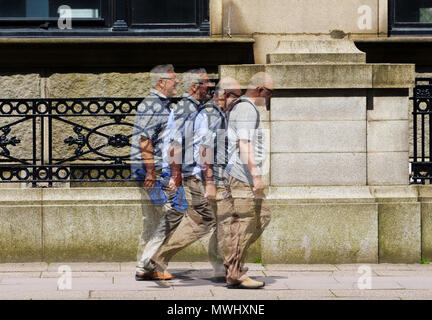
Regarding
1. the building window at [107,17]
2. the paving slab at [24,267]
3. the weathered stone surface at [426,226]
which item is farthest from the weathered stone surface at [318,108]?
the paving slab at [24,267]

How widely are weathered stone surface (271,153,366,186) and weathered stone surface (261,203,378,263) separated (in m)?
0.33

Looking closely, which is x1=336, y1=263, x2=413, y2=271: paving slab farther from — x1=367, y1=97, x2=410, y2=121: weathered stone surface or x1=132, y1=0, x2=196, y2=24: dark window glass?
x1=132, y1=0, x2=196, y2=24: dark window glass

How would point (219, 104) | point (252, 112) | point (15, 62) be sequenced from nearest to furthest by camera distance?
point (252, 112) → point (219, 104) → point (15, 62)

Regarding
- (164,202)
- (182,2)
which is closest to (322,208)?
(164,202)

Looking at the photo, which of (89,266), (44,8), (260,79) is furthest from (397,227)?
Answer: (44,8)

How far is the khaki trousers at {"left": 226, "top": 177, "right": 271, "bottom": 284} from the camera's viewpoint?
27.6 feet

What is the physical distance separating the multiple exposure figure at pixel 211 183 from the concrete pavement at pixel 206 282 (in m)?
0.29

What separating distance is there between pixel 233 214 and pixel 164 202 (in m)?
0.75

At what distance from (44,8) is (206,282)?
18.5 ft

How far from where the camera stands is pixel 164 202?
8.73 metres

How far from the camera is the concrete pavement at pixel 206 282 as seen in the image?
8055mm

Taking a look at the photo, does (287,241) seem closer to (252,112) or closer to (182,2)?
(252,112)

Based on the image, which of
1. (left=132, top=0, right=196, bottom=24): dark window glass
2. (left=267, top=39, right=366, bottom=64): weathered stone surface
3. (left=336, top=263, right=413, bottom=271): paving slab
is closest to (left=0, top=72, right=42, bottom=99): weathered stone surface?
(left=132, top=0, right=196, bottom=24): dark window glass

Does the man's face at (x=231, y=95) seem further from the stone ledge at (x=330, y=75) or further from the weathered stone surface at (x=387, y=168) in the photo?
the weathered stone surface at (x=387, y=168)
